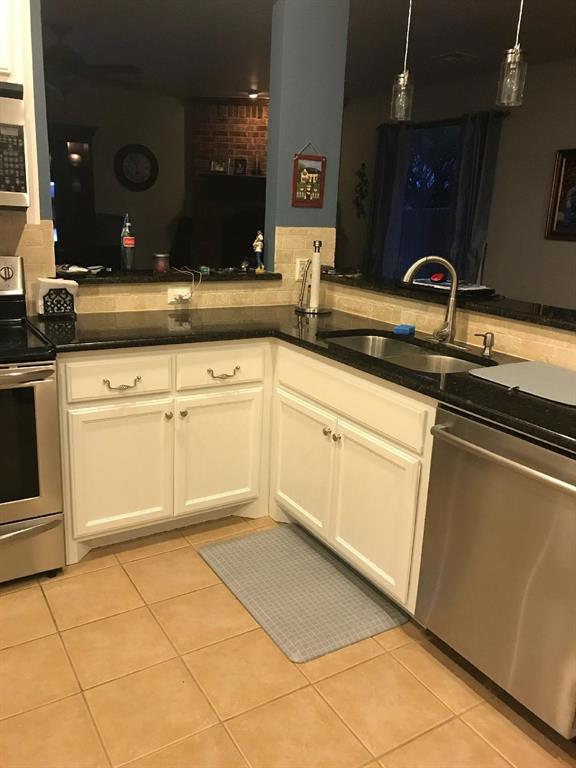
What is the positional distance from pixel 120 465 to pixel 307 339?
34.6 inches

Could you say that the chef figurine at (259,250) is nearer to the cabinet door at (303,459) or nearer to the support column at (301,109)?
the support column at (301,109)

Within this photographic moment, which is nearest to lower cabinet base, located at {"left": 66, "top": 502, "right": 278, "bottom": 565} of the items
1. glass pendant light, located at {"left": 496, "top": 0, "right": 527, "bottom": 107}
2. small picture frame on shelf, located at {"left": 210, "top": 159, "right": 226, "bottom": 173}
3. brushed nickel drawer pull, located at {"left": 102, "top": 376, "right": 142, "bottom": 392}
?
brushed nickel drawer pull, located at {"left": 102, "top": 376, "right": 142, "bottom": 392}

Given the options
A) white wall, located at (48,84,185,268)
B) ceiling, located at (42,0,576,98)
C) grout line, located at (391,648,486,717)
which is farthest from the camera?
white wall, located at (48,84,185,268)

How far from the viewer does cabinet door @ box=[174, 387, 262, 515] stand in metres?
2.61

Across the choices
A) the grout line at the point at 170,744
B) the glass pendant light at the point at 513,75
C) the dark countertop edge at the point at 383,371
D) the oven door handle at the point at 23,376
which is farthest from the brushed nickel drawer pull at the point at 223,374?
the glass pendant light at the point at 513,75

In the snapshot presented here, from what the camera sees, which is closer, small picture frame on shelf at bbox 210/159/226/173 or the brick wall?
the brick wall

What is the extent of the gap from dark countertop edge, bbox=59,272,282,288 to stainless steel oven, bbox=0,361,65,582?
72 cm

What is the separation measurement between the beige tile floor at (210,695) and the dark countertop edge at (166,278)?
1256 millimetres

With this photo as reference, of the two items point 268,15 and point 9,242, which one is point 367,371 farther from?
point 268,15

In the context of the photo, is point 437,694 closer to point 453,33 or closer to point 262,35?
point 453,33

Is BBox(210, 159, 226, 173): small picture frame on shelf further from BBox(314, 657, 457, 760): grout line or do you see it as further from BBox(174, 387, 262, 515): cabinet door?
BBox(314, 657, 457, 760): grout line

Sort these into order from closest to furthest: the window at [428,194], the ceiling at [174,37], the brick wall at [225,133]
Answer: the ceiling at [174,37] < the window at [428,194] < the brick wall at [225,133]

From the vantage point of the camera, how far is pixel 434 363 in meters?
2.53

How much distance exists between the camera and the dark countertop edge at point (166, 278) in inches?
110
